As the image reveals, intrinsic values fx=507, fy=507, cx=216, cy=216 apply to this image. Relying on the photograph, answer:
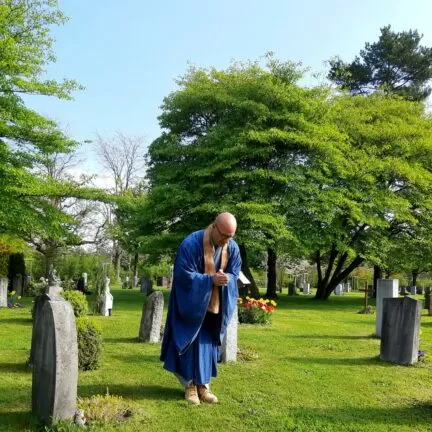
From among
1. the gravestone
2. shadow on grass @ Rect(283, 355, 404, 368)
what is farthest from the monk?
the gravestone

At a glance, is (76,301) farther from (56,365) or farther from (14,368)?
(56,365)

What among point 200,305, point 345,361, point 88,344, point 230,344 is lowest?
point 345,361

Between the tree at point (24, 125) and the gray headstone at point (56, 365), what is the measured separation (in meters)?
12.1

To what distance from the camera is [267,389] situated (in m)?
6.94

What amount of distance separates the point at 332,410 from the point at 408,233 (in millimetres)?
22773

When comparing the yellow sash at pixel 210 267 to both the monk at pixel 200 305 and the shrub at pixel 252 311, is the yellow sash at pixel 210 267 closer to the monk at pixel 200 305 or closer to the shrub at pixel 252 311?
the monk at pixel 200 305

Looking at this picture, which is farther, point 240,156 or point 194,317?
point 240,156

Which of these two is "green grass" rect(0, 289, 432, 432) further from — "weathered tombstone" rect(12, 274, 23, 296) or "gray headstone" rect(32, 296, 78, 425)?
"weathered tombstone" rect(12, 274, 23, 296)

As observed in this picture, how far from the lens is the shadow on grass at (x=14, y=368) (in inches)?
293

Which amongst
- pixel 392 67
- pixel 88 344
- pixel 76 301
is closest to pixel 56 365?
pixel 88 344

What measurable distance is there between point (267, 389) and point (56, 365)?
312 centimetres

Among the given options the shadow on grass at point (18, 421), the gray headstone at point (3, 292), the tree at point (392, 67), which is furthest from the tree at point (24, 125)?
the tree at point (392, 67)

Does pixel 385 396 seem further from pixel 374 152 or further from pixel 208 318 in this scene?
pixel 374 152

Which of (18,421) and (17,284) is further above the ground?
(18,421)
